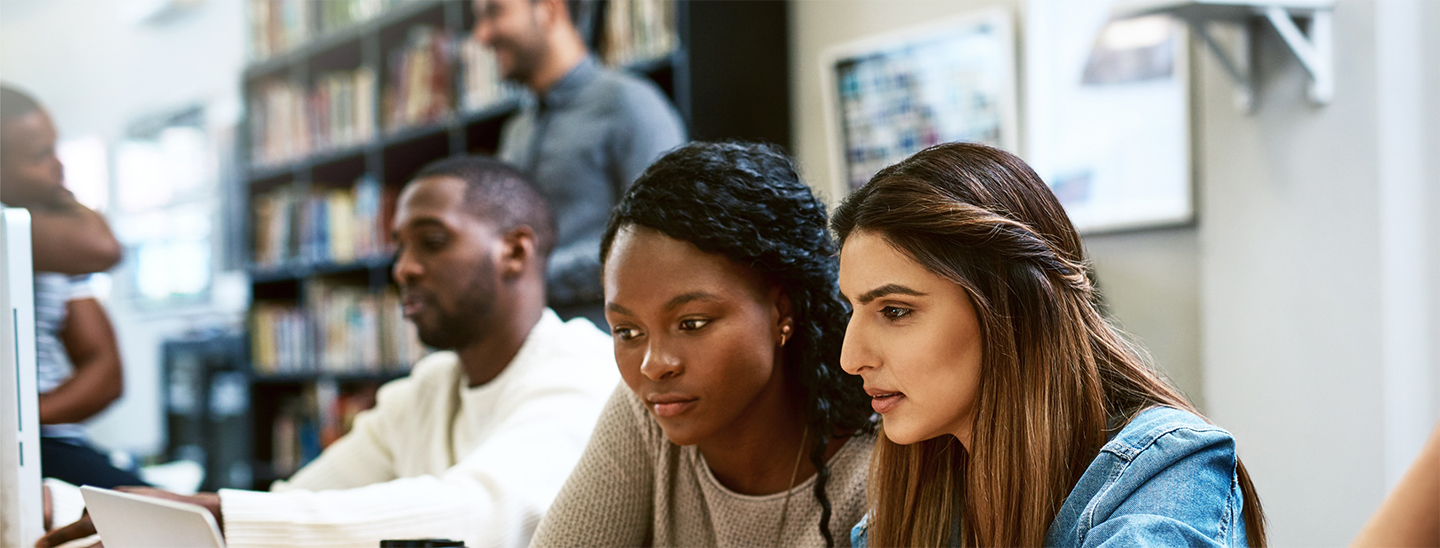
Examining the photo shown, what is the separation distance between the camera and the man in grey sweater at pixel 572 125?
260 cm

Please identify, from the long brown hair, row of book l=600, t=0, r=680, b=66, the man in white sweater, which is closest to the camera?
the long brown hair

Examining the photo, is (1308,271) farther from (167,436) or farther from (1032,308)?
(167,436)

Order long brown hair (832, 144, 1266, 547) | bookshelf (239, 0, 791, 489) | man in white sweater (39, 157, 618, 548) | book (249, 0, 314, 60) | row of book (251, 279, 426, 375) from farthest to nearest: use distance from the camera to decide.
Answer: book (249, 0, 314, 60), row of book (251, 279, 426, 375), bookshelf (239, 0, 791, 489), man in white sweater (39, 157, 618, 548), long brown hair (832, 144, 1266, 547)

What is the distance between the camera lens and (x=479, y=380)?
6.06ft

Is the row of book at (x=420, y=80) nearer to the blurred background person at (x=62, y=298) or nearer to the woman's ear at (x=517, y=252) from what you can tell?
the blurred background person at (x=62, y=298)

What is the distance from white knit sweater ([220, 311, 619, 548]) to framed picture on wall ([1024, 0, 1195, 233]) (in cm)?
116

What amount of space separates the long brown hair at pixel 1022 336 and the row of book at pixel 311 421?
11.9ft

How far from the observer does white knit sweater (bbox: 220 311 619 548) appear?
1268 mm

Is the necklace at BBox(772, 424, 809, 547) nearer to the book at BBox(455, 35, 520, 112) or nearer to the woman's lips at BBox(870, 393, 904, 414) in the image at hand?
the woman's lips at BBox(870, 393, 904, 414)

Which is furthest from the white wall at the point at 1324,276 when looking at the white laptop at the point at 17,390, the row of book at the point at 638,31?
the white laptop at the point at 17,390

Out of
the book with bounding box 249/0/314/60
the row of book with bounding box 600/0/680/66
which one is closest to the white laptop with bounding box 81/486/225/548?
the row of book with bounding box 600/0/680/66

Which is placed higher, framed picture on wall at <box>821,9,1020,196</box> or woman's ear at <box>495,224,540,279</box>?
framed picture on wall at <box>821,9,1020,196</box>

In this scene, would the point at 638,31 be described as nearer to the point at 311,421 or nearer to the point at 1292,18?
the point at 1292,18

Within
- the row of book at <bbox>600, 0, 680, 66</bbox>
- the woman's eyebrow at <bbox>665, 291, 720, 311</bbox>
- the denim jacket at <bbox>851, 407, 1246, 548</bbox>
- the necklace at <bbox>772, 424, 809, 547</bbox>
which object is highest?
the row of book at <bbox>600, 0, 680, 66</bbox>
